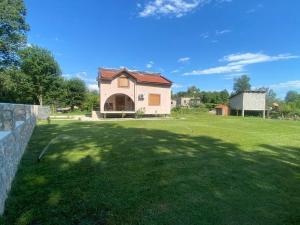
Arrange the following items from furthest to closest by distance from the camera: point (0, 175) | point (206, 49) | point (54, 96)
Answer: point (206, 49) → point (54, 96) → point (0, 175)

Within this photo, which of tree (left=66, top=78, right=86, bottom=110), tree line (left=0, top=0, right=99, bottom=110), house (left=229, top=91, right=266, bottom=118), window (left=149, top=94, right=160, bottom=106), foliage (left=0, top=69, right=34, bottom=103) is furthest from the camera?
tree (left=66, top=78, right=86, bottom=110)

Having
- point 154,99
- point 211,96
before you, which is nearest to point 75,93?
point 154,99

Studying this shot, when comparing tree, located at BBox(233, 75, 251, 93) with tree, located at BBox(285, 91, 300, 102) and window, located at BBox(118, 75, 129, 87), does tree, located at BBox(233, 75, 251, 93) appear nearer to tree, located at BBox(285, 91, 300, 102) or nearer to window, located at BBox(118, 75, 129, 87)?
tree, located at BBox(285, 91, 300, 102)

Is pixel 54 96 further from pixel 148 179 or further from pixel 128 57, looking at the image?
pixel 148 179

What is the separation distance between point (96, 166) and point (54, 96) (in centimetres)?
3101

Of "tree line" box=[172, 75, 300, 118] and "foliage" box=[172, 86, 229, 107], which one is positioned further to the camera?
"foliage" box=[172, 86, 229, 107]

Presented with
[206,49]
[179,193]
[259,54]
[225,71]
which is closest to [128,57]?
[206,49]

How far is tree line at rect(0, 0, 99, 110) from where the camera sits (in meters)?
23.1

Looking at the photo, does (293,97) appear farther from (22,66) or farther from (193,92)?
(22,66)

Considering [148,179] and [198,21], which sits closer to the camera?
[148,179]

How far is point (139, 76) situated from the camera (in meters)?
24.4

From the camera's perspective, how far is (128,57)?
36312 millimetres

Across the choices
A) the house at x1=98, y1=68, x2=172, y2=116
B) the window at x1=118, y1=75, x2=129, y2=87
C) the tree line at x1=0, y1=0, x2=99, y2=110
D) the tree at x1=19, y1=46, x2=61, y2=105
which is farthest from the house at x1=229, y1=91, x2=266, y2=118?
the tree at x1=19, y1=46, x2=61, y2=105

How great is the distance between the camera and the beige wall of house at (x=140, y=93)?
21.7m
